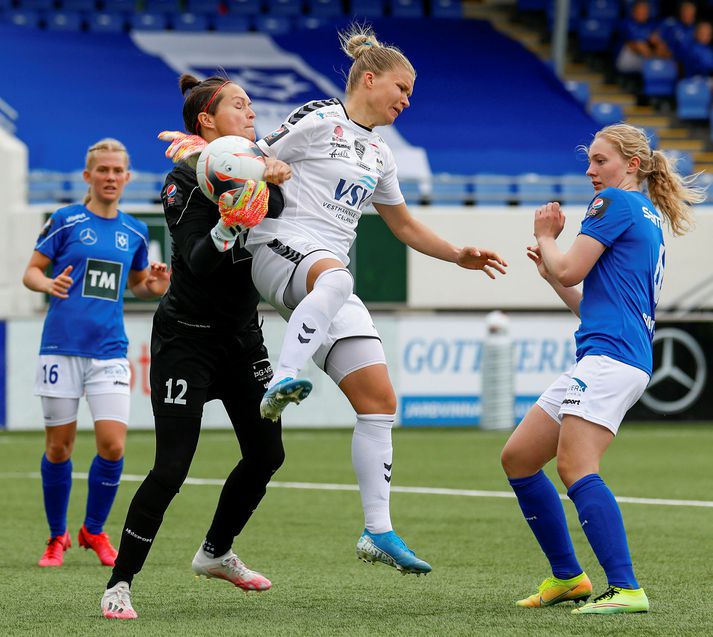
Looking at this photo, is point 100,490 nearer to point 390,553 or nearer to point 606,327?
point 390,553

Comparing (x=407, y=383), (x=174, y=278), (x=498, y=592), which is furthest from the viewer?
(x=407, y=383)

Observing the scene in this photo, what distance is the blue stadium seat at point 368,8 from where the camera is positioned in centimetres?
2608

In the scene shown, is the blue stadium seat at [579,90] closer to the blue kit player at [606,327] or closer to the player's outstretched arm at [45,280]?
the player's outstretched arm at [45,280]

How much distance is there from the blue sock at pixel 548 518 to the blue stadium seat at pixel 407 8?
2180 centimetres

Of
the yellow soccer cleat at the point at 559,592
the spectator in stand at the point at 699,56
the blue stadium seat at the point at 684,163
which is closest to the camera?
the yellow soccer cleat at the point at 559,592

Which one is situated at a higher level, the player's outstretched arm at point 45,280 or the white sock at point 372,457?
the white sock at point 372,457

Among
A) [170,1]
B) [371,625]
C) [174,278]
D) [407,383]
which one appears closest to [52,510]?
[174,278]

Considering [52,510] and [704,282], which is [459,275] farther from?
[52,510]

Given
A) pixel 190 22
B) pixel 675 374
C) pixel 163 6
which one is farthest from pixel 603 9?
pixel 675 374

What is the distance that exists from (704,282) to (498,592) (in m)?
14.9

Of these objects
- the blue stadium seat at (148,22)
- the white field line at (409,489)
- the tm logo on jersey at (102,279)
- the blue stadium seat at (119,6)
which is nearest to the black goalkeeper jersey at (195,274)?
the tm logo on jersey at (102,279)

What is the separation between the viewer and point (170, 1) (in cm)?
2558

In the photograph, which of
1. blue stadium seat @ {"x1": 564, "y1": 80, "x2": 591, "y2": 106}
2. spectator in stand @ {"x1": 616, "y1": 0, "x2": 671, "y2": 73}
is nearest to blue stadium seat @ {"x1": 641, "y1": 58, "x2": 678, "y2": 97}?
spectator in stand @ {"x1": 616, "y1": 0, "x2": 671, "y2": 73}

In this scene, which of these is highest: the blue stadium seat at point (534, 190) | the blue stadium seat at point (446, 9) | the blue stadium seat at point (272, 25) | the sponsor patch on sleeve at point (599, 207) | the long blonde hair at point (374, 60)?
the long blonde hair at point (374, 60)
